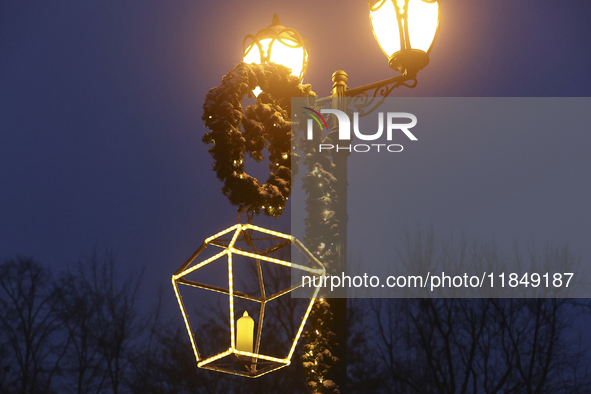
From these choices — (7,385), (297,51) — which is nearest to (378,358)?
(7,385)

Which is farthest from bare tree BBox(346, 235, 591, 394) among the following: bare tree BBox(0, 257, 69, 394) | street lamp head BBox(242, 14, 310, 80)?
street lamp head BBox(242, 14, 310, 80)

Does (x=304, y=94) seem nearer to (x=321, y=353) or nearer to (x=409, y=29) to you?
(x=409, y=29)

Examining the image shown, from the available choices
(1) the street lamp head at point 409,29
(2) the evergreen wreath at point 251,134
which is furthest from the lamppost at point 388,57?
(2) the evergreen wreath at point 251,134

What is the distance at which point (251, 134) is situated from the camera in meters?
3.25

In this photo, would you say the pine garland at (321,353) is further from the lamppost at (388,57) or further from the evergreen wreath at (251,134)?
the evergreen wreath at (251,134)

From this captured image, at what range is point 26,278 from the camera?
23312 millimetres

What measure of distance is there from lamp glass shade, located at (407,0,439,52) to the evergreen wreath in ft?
2.82

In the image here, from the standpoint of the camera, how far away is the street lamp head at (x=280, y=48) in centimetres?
427

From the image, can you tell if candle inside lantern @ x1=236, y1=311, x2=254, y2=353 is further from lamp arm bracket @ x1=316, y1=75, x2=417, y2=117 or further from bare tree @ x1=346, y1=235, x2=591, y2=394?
bare tree @ x1=346, y1=235, x2=591, y2=394

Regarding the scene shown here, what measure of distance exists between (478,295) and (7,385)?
18009mm

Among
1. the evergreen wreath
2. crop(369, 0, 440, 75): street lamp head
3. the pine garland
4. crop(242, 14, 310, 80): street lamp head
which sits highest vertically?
crop(242, 14, 310, 80): street lamp head

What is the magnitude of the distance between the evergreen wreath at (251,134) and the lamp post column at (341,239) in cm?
36

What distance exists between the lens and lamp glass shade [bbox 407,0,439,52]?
11.8 feet

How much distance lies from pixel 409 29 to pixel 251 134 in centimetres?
129
